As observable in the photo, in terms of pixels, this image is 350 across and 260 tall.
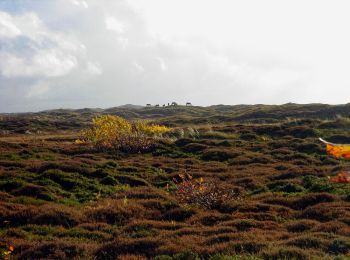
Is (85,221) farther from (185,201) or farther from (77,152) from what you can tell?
(77,152)

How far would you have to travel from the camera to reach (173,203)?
17.9m

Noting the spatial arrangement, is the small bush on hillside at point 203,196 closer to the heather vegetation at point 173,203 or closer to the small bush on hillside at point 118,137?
the heather vegetation at point 173,203

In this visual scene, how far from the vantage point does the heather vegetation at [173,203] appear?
39.2 ft

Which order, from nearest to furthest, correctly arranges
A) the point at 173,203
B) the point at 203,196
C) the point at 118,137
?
1. the point at 173,203
2. the point at 203,196
3. the point at 118,137

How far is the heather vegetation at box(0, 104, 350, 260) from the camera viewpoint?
11961 millimetres

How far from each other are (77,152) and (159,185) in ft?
44.9

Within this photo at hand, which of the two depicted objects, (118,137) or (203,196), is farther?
(118,137)

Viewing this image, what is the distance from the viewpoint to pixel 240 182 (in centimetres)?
2311

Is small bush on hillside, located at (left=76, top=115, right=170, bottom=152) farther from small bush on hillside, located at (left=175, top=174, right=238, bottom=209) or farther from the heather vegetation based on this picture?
small bush on hillside, located at (left=175, top=174, right=238, bottom=209)

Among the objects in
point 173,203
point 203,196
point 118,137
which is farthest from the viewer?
point 118,137

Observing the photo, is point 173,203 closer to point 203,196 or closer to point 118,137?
point 203,196

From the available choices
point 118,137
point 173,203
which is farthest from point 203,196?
point 118,137

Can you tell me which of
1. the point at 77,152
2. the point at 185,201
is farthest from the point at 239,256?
the point at 77,152

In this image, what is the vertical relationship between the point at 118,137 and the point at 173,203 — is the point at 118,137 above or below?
above
